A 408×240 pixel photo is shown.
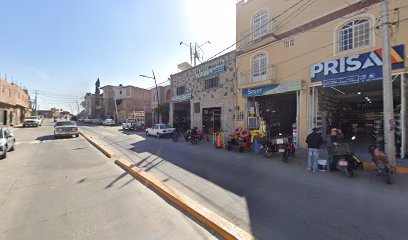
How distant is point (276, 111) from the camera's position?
57.1ft

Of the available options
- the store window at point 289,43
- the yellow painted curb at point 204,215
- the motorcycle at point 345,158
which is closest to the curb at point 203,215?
the yellow painted curb at point 204,215

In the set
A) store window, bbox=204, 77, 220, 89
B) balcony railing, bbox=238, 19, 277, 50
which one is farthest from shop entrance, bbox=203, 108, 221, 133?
balcony railing, bbox=238, 19, 277, 50

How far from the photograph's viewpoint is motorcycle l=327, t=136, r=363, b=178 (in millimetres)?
6230

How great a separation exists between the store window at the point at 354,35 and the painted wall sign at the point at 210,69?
9.09 meters

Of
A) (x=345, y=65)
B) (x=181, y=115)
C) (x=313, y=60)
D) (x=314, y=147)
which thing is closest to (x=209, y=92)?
(x=181, y=115)

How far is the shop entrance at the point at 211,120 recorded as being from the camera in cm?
1842

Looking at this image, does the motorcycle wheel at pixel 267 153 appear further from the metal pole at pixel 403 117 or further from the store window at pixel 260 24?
the store window at pixel 260 24

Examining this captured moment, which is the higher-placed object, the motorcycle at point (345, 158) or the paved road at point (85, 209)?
the motorcycle at point (345, 158)

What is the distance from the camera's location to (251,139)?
11.0 m

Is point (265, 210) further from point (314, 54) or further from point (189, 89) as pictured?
point (189, 89)

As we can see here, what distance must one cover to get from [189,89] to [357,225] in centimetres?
1981

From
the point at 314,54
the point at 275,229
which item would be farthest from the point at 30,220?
the point at 314,54

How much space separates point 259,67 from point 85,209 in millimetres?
13719

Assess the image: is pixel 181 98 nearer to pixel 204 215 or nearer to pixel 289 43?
pixel 289 43
